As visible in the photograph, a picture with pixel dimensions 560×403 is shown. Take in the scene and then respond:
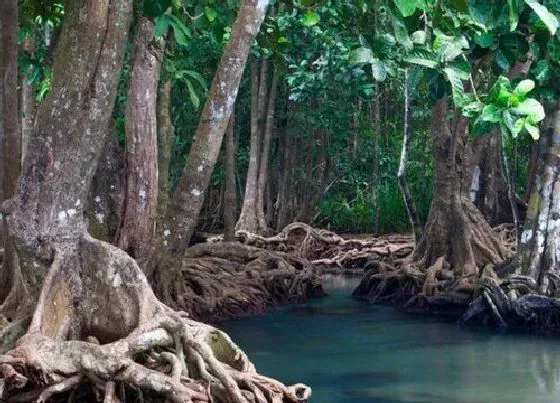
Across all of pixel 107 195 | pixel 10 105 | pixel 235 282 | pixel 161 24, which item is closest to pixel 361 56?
pixel 161 24

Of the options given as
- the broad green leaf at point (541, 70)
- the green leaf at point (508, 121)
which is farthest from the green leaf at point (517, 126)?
the broad green leaf at point (541, 70)

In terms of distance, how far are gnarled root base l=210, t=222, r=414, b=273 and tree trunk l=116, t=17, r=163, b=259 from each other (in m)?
6.52

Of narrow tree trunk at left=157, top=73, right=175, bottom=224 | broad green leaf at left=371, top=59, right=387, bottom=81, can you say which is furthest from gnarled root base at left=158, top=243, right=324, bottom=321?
broad green leaf at left=371, top=59, right=387, bottom=81

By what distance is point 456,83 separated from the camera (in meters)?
6.77

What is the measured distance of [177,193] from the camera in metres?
11.3

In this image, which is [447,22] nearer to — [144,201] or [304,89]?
[144,201]

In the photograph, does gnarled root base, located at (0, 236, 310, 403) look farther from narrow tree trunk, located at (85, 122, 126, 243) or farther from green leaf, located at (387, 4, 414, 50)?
narrow tree trunk, located at (85, 122, 126, 243)

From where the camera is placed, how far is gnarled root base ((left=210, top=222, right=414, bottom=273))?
59.5 ft

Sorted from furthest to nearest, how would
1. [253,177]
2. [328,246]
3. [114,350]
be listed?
[253,177]
[328,246]
[114,350]

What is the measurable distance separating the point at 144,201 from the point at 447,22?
205 inches

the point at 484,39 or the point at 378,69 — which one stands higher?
the point at 484,39

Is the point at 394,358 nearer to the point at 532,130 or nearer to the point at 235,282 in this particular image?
the point at 235,282

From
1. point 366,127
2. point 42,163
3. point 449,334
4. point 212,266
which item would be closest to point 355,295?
point 212,266

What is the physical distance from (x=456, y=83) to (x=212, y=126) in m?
4.62
